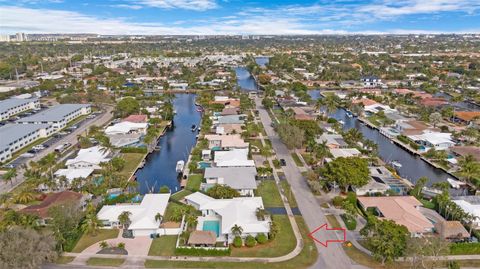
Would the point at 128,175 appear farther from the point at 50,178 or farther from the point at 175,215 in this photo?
the point at 175,215

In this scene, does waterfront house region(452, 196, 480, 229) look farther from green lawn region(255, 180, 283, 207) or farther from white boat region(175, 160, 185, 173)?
white boat region(175, 160, 185, 173)

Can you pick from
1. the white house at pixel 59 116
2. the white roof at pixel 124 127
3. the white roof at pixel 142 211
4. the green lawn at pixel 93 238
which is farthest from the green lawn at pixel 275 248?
the white house at pixel 59 116

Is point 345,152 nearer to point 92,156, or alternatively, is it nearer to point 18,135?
point 92,156

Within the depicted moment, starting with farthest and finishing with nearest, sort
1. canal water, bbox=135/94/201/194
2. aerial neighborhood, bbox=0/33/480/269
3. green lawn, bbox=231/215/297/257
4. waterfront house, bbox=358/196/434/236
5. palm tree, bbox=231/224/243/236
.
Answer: canal water, bbox=135/94/201/194, waterfront house, bbox=358/196/434/236, palm tree, bbox=231/224/243/236, green lawn, bbox=231/215/297/257, aerial neighborhood, bbox=0/33/480/269

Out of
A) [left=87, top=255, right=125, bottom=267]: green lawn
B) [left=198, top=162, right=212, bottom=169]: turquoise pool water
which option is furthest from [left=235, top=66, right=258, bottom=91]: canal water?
[left=87, top=255, right=125, bottom=267]: green lawn

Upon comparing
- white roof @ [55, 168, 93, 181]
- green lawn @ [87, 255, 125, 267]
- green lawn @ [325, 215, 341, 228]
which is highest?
white roof @ [55, 168, 93, 181]

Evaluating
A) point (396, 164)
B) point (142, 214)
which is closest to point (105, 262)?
point (142, 214)

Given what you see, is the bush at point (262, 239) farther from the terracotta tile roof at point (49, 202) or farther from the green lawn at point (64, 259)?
the terracotta tile roof at point (49, 202)

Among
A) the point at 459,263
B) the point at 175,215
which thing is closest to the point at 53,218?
the point at 175,215
